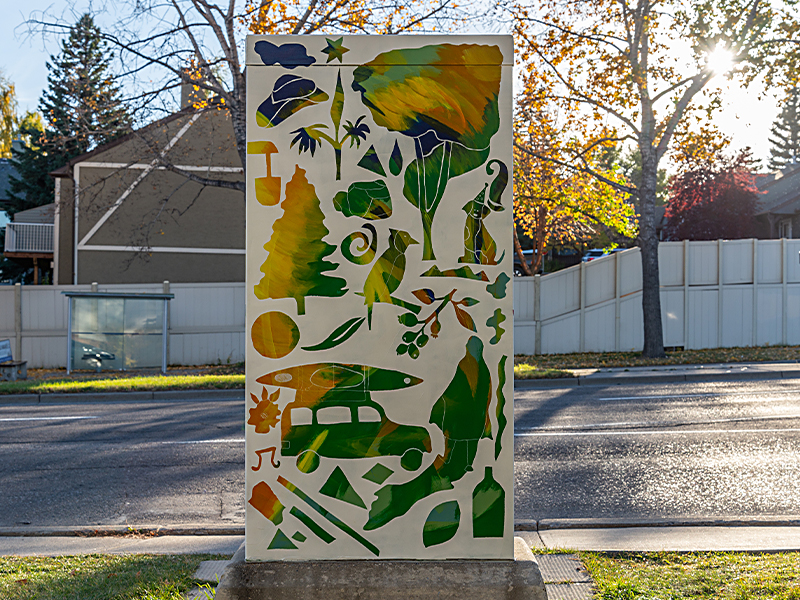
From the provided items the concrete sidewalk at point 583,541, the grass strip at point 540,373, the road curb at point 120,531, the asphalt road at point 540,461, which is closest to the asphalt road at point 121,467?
the asphalt road at point 540,461

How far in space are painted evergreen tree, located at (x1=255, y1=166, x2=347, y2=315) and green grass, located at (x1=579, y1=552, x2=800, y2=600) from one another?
2171 millimetres

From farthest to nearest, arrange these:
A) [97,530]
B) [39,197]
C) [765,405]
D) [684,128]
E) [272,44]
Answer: [39,197], [684,128], [765,405], [97,530], [272,44]

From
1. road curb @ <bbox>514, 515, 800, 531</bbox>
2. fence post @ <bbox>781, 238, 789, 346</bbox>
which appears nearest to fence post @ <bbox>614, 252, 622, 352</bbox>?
fence post @ <bbox>781, 238, 789, 346</bbox>

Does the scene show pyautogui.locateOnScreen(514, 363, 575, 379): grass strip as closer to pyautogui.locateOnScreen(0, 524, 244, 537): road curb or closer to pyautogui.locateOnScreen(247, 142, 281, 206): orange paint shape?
pyautogui.locateOnScreen(0, 524, 244, 537): road curb

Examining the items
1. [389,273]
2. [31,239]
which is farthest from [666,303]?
[31,239]

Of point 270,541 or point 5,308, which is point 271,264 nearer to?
point 270,541

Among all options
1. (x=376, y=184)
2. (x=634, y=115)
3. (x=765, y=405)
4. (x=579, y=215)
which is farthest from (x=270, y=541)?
(x=579, y=215)

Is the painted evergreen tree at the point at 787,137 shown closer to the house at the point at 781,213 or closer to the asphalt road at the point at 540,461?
the house at the point at 781,213

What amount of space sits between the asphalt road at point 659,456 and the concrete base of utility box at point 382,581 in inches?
107

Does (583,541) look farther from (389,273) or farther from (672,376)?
(672,376)

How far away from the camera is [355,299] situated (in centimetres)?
253

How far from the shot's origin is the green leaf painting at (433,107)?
253 cm

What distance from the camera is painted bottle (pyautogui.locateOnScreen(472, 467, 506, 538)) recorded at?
8.29 ft

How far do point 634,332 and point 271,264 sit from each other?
671 inches
